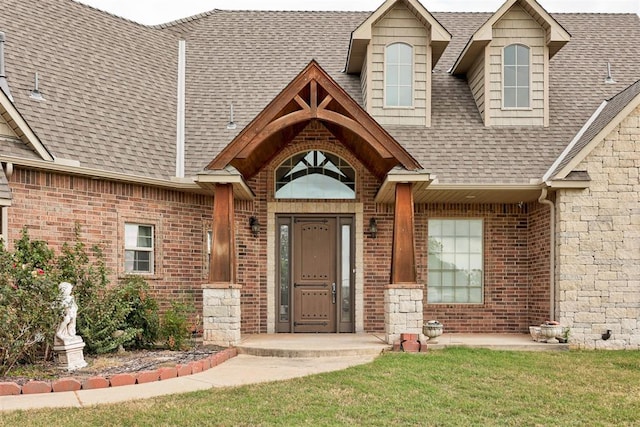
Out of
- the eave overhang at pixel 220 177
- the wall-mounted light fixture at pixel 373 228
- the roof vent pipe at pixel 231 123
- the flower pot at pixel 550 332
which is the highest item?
the roof vent pipe at pixel 231 123

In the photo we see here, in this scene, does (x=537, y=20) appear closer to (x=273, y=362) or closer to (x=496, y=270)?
(x=496, y=270)

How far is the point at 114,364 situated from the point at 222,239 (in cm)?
271

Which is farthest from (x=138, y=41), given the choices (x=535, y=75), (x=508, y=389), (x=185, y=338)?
(x=508, y=389)

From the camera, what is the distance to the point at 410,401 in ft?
24.2

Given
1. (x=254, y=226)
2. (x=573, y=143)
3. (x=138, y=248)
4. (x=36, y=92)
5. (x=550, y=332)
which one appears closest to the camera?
(x=550, y=332)

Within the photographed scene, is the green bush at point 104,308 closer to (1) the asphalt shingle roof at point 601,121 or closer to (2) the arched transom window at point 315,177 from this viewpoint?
(2) the arched transom window at point 315,177

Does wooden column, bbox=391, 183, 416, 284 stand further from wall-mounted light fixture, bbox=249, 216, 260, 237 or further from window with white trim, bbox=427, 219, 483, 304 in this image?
wall-mounted light fixture, bbox=249, 216, 260, 237

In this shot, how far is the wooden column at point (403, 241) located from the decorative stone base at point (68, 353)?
4.77 m

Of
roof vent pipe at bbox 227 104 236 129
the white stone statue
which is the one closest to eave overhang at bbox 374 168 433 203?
roof vent pipe at bbox 227 104 236 129

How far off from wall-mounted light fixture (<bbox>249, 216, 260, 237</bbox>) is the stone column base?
3.37 m

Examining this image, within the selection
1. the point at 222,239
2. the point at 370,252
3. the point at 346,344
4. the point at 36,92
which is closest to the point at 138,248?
the point at 222,239

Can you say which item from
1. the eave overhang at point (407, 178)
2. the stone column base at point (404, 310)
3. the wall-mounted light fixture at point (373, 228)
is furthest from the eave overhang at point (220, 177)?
the wall-mounted light fixture at point (373, 228)

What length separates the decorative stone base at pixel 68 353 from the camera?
8.77 meters

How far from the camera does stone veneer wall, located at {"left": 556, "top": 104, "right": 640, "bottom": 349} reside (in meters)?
11.6
